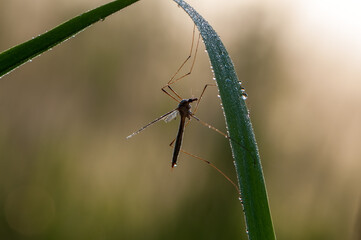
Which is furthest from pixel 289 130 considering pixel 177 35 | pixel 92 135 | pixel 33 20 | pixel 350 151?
pixel 33 20

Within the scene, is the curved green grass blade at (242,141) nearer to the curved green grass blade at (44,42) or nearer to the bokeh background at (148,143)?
the curved green grass blade at (44,42)

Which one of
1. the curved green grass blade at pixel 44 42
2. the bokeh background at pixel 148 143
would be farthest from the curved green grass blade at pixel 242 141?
the bokeh background at pixel 148 143

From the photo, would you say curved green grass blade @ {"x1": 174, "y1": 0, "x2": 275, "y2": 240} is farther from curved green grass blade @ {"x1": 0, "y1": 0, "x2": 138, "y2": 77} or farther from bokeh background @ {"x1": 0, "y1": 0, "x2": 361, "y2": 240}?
bokeh background @ {"x1": 0, "y1": 0, "x2": 361, "y2": 240}

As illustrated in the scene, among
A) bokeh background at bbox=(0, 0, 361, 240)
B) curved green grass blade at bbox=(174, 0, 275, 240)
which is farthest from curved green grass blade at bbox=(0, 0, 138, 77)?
bokeh background at bbox=(0, 0, 361, 240)

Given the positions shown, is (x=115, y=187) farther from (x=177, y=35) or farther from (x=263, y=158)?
(x=177, y=35)

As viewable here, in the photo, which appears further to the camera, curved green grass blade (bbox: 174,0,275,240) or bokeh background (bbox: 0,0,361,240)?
bokeh background (bbox: 0,0,361,240)

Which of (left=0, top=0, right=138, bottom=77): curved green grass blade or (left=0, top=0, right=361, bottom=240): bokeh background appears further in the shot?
(left=0, top=0, right=361, bottom=240): bokeh background

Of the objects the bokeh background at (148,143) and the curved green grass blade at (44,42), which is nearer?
the curved green grass blade at (44,42)
